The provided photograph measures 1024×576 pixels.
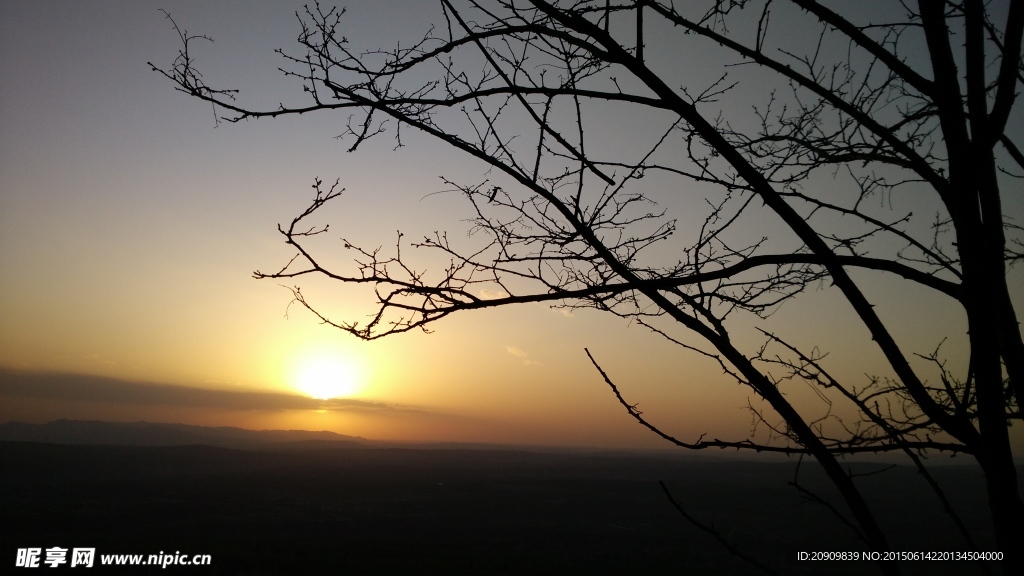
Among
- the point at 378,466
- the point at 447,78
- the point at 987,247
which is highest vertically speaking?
the point at 447,78

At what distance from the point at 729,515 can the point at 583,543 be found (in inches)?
1400

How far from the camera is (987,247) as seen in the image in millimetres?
1516

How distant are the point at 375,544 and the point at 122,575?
78.8 feet

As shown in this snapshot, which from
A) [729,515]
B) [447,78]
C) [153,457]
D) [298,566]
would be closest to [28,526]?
[298,566]

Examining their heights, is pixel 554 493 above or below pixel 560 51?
below

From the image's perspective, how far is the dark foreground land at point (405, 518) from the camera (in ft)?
198

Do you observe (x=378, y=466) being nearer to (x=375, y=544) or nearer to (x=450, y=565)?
(x=375, y=544)

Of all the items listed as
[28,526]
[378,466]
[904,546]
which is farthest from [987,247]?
[378,466]

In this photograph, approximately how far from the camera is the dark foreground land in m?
60.3

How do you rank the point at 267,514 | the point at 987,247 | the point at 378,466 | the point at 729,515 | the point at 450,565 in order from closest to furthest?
1. the point at 987,247
2. the point at 450,565
3. the point at 267,514
4. the point at 729,515
5. the point at 378,466

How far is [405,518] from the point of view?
8750 cm

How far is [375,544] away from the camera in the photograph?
2640 inches

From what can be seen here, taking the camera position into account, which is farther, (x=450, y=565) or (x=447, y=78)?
(x=450, y=565)

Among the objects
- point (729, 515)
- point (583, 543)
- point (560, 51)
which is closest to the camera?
point (560, 51)
